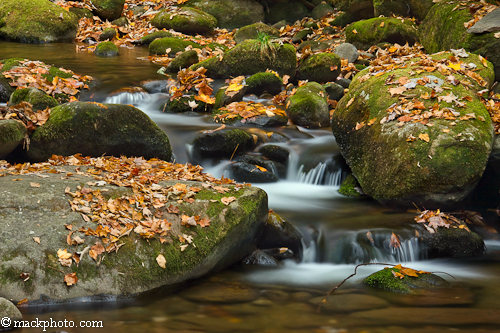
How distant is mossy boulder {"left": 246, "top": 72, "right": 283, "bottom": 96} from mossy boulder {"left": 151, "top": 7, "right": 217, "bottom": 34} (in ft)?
24.2

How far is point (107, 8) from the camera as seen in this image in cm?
1691

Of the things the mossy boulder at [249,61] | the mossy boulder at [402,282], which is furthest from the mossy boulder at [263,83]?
the mossy boulder at [402,282]

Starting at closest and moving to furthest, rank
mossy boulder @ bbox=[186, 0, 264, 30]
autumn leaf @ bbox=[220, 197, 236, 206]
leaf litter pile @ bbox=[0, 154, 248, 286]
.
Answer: leaf litter pile @ bbox=[0, 154, 248, 286] < autumn leaf @ bbox=[220, 197, 236, 206] < mossy boulder @ bbox=[186, 0, 264, 30]

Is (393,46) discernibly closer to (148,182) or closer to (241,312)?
(148,182)

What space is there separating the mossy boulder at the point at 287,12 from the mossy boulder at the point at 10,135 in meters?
14.7

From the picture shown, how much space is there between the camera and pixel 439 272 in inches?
191

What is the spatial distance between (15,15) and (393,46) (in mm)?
11726

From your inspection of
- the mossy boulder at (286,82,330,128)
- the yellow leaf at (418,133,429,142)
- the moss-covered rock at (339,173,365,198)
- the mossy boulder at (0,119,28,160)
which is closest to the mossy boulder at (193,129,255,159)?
the mossy boulder at (286,82,330,128)

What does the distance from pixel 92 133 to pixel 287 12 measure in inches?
572

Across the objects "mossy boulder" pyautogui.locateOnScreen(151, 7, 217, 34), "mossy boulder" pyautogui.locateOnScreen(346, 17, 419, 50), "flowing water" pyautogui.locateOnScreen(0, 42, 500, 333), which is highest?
"mossy boulder" pyautogui.locateOnScreen(151, 7, 217, 34)

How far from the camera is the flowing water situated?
360cm

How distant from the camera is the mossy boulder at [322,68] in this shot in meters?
10.6

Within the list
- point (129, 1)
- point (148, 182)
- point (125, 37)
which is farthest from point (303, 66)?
point (129, 1)

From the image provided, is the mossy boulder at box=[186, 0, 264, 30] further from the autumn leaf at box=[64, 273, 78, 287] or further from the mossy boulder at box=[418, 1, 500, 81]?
the autumn leaf at box=[64, 273, 78, 287]
